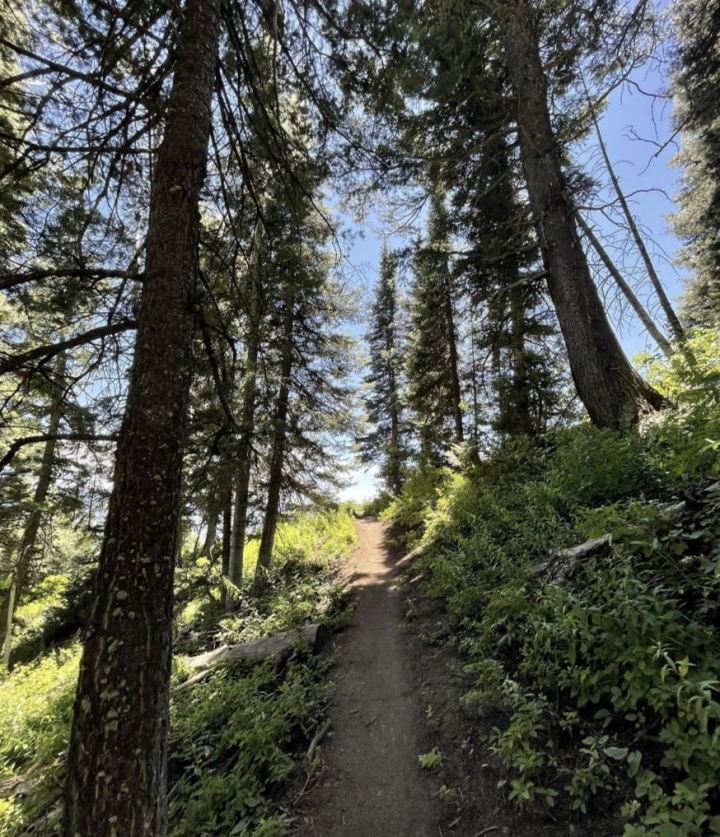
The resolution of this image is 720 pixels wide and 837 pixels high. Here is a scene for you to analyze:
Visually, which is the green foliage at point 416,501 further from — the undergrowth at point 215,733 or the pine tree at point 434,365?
the undergrowth at point 215,733

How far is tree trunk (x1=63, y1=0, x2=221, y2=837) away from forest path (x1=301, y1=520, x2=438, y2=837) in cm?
184

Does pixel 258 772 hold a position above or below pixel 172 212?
below

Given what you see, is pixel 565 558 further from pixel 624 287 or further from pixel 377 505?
pixel 377 505

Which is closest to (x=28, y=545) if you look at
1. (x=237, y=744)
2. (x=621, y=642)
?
(x=237, y=744)

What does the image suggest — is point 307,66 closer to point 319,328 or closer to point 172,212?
point 172,212

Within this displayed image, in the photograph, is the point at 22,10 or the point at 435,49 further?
the point at 435,49

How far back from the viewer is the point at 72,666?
7.10 metres

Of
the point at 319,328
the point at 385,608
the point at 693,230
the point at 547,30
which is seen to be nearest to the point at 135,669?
the point at 385,608

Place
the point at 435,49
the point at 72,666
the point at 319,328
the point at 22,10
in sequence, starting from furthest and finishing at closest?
the point at 319,328 < the point at 72,666 < the point at 435,49 < the point at 22,10

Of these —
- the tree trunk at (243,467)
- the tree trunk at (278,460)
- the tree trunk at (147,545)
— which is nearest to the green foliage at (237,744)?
the tree trunk at (147,545)

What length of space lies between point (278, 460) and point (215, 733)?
232 inches

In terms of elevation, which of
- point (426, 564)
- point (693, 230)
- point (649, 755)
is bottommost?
point (649, 755)

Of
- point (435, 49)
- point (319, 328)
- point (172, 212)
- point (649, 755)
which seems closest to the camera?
point (649, 755)

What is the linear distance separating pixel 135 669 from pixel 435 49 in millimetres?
7929
